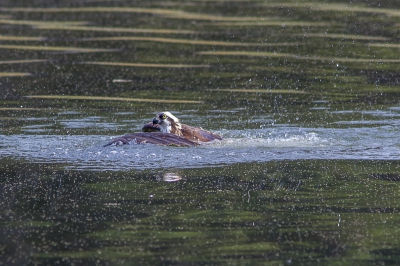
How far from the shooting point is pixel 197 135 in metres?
9.64

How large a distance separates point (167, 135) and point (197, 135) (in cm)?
58

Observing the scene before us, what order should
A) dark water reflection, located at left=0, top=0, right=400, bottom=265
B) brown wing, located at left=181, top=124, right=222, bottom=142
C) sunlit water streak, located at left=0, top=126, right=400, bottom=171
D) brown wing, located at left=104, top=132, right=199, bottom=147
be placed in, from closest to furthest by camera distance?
dark water reflection, located at left=0, top=0, right=400, bottom=265 → sunlit water streak, located at left=0, top=126, right=400, bottom=171 → brown wing, located at left=104, top=132, right=199, bottom=147 → brown wing, located at left=181, top=124, right=222, bottom=142

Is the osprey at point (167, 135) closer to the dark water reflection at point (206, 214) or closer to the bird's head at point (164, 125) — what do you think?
the bird's head at point (164, 125)

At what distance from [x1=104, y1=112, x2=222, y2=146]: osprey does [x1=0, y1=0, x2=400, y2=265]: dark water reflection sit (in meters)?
0.15

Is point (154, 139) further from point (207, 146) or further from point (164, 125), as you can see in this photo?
point (207, 146)

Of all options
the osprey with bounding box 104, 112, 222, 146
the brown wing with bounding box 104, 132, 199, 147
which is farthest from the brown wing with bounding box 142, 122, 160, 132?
the brown wing with bounding box 104, 132, 199, 147

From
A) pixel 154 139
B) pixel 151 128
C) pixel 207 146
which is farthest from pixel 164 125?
pixel 207 146

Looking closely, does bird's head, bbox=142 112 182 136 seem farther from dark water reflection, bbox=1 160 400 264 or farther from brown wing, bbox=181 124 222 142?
dark water reflection, bbox=1 160 400 264

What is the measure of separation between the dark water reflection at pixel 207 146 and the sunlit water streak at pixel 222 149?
0.03 metres

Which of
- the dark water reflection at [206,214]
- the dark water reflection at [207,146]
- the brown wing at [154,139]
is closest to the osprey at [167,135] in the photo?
the brown wing at [154,139]

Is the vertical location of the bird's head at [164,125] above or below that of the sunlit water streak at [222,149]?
above

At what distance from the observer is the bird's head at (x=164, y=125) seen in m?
9.36

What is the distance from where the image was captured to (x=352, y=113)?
11.7m

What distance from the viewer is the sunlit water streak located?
862cm
